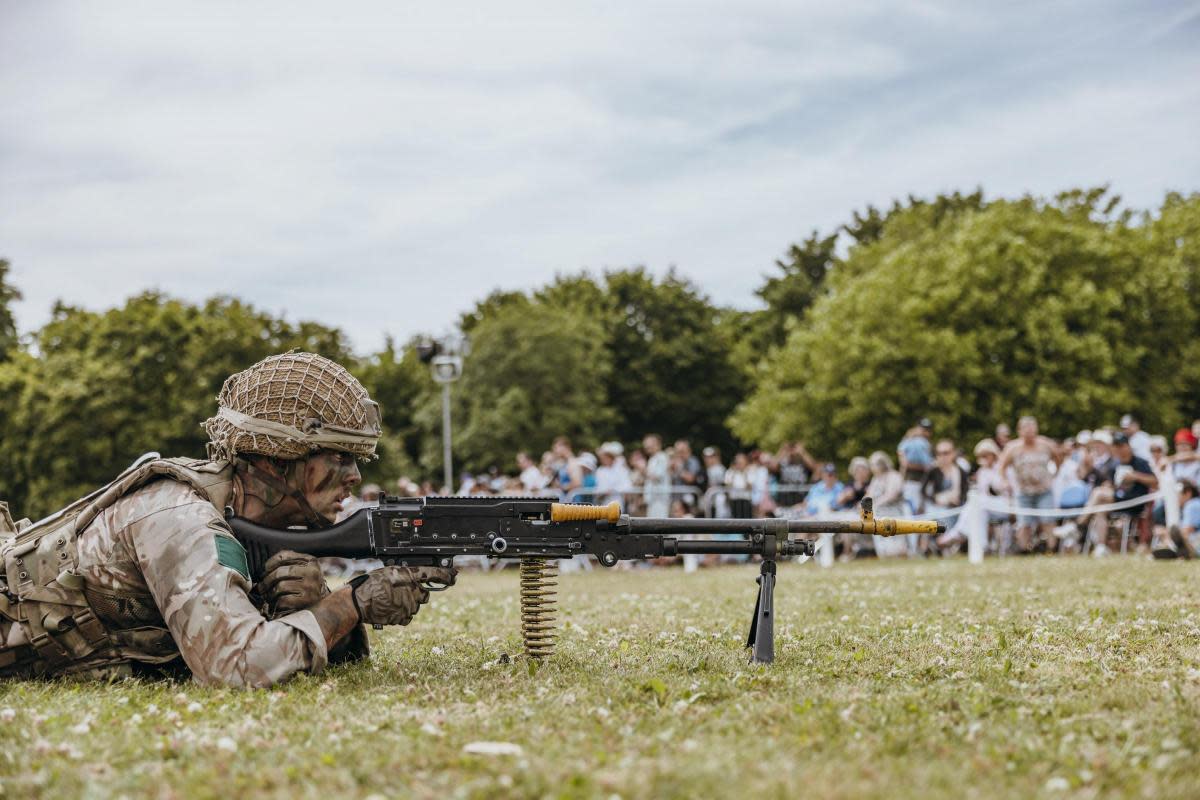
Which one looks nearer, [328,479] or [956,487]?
[328,479]

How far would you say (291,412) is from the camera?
24.0 feet

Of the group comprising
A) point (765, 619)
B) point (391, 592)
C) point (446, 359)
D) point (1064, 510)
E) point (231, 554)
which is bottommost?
point (1064, 510)

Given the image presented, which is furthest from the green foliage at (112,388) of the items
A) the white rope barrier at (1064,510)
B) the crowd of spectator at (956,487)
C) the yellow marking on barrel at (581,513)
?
the yellow marking on barrel at (581,513)

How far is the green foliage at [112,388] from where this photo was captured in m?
52.4

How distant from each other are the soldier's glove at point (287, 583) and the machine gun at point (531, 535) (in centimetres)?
8

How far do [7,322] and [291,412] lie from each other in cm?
5825

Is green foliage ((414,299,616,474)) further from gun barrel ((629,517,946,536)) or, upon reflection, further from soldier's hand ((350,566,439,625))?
soldier's hand ((350,566,439,625))

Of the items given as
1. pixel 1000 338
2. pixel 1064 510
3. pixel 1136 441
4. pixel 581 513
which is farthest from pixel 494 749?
pixel 1000 338

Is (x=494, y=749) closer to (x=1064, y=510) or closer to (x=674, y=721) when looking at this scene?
(x=674, y=721)

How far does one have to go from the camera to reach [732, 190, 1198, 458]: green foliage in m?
55.1

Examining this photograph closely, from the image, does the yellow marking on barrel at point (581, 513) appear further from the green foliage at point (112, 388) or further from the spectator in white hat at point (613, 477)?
the green foliage at point (112, 388)

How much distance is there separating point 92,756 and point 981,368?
54.5 metres

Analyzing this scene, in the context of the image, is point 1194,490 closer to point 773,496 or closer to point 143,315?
point 773,496

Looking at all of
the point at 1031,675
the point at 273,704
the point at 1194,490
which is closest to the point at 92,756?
the point at 273,704
